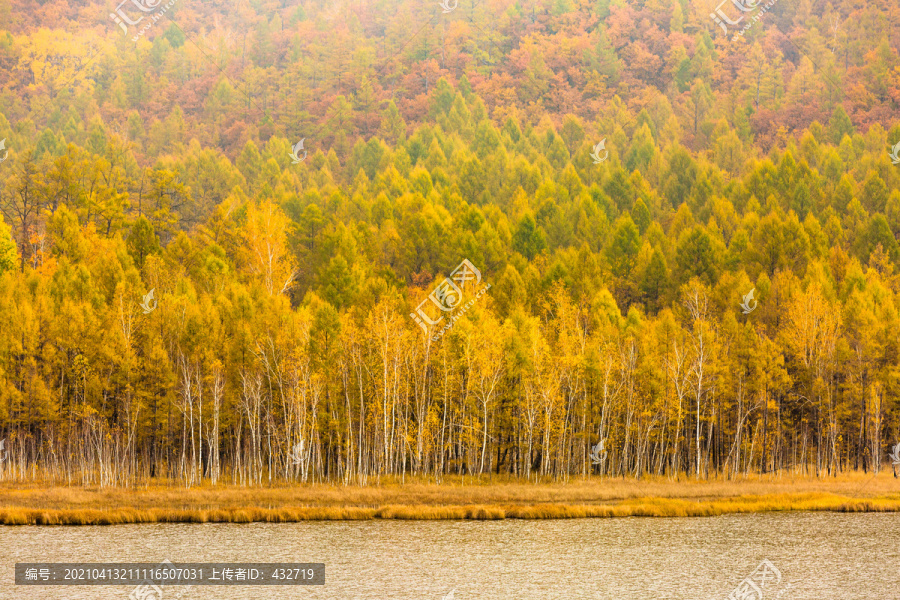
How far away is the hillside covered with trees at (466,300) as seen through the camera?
6131 centimetres

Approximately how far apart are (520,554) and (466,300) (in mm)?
31303

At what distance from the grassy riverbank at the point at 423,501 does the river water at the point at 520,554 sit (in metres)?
1.80

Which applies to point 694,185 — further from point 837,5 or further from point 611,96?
point 837,5

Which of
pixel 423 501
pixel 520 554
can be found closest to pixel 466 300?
pixel 423 501

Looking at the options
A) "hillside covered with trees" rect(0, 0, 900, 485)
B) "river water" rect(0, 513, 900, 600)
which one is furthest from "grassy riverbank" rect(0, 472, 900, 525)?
"hillside covered with trees" rect(0, 0, 900, 485)

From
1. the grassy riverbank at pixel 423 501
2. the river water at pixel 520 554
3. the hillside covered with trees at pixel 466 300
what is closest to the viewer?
the river water at pixel 520 554

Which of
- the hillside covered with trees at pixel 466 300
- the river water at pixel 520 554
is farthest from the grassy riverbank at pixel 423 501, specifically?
the hillside covered with trees at pixel 466 300

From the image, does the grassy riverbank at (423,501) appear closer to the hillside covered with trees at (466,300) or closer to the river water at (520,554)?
the river water at (520,554)

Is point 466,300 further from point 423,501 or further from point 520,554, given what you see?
point 520,554

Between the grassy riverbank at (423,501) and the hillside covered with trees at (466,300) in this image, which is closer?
the grassy riverbank at (423,501)

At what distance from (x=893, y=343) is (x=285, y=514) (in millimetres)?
45866

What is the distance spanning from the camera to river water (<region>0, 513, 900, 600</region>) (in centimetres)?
3206

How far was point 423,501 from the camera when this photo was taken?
51.9 metres

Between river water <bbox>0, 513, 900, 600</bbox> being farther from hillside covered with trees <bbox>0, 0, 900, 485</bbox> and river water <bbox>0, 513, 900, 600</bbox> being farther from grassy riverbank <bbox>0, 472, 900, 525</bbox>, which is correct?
hillside covered with trees <bbox>0, 0, 900, 485</bbox>
